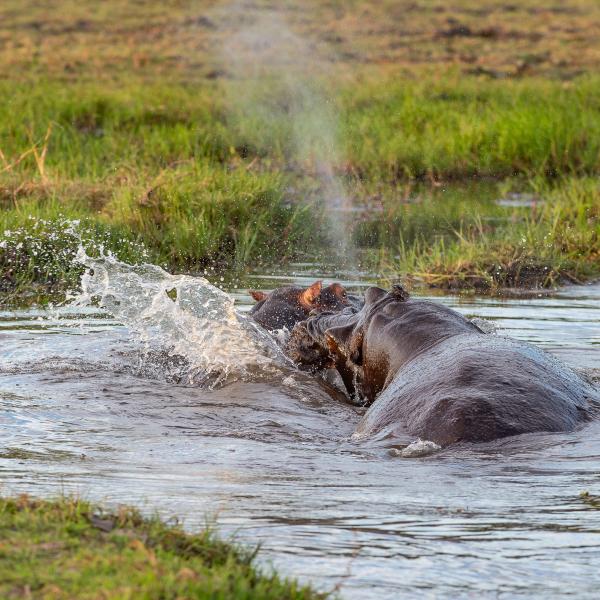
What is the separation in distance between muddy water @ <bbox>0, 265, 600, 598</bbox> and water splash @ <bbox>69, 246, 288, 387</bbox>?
0.29ft

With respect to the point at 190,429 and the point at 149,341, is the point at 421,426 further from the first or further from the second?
the point at 149,341

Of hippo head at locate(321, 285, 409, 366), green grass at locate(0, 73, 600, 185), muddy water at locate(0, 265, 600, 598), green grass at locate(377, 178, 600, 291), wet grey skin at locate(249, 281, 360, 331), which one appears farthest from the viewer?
green grass at locate(0, 73, 600, 185)

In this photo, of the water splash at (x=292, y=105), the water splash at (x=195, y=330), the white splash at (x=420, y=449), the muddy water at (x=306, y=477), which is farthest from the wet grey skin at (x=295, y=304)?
the water splash at (x=292, y=105)

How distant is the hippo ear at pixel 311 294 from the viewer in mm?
6391

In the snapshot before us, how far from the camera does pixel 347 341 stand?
5613 mm

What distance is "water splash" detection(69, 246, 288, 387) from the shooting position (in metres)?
6.23

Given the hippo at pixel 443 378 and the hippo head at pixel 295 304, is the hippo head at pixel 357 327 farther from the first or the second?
the hippo head at pixel 295 304

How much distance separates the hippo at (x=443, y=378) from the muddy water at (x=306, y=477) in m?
0.10

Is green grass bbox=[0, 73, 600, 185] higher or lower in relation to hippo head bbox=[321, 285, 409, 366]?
lower

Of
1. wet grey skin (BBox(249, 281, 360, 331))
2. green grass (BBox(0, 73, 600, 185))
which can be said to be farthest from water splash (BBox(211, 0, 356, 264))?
wet grey skin (BBox(249, 281, 360, 331))

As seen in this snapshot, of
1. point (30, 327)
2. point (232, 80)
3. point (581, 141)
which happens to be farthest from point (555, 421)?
point (232, 80)

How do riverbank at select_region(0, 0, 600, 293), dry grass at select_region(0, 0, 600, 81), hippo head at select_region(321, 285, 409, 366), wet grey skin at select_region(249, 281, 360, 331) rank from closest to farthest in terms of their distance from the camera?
hippo head at select_region(321, 285, 409, 366)
wet grey skin at select_region(249, 281, 360, 331)
riverbank at select_region(0, 0, 600, 293)
dry grass at select_region(0, 0, 600, 81)

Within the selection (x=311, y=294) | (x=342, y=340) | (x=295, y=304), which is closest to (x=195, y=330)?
(x=295, y=304)

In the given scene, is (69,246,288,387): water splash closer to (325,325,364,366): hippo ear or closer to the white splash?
(325,325,364,366): hippo ear
